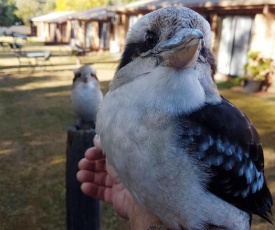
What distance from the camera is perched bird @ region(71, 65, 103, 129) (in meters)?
4.99

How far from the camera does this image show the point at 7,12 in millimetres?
51469

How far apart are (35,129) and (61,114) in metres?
1.32

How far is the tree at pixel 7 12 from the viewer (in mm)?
49938

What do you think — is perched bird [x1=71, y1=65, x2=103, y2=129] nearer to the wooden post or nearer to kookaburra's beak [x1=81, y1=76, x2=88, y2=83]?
kookaburra's beak [x1=81, y1=76, x2=88, y2=83]

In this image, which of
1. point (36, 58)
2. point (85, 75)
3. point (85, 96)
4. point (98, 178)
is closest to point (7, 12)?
point (36, 58)

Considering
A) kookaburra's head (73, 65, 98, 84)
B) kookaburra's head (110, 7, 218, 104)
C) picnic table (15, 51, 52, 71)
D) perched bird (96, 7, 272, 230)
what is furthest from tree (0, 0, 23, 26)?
perched bird (96, 7, 272, 230)

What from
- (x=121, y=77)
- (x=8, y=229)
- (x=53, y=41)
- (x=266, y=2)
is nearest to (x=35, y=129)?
(x=8, y=229)

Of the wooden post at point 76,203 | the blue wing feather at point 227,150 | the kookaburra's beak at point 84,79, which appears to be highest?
the blue wing feather at point 227,150

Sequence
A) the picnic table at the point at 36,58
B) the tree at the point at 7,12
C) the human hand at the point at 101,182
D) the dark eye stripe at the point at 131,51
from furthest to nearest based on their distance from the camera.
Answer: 1. the tree at the point at 7,12
2. the picnic table at the point at 36,58
3. the human hand at the point at 101,182
4. the dark eye stripe at the point at 131,51

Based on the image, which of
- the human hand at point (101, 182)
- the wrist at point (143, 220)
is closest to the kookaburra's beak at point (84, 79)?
the human hand at point (101, 182)

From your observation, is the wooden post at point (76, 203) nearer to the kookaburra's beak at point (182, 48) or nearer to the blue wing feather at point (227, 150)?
the blue wing feather at point (227, 150)

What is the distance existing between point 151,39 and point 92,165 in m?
1.42

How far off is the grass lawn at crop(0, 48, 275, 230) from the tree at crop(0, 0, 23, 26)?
4208 cm

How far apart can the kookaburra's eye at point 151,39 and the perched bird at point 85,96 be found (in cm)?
322
